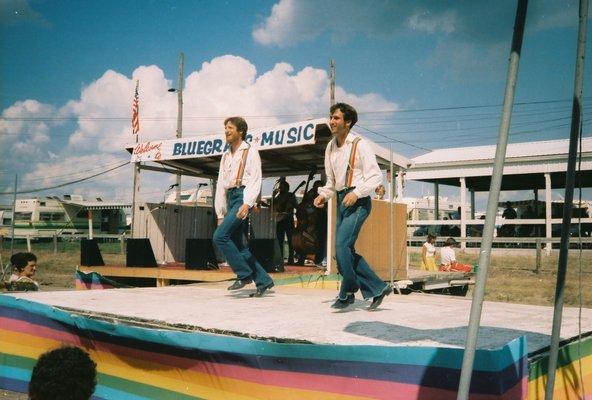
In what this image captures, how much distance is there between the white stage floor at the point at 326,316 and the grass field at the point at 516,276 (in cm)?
358

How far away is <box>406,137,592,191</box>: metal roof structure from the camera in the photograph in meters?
22.4

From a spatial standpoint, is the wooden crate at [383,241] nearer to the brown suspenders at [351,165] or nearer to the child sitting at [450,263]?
the child sitting at [450,263]

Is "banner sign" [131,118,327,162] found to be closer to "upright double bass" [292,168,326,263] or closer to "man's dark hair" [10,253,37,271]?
"upright double bass" [292,168,326,263]

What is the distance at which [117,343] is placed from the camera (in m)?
3.93

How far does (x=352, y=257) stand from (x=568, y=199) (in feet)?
6.60

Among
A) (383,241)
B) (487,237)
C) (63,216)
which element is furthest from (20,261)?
(63,216)

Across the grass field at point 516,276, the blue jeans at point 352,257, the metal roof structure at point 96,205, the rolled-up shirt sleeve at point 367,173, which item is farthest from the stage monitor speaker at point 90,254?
the metal roof structure at point 96,205

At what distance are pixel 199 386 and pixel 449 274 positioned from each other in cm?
979

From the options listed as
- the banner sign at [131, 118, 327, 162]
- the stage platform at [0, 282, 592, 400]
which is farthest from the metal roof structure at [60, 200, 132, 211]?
the stage platform at [0, 282, 592, 400]

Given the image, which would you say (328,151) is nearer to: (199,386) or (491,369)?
(199,386)

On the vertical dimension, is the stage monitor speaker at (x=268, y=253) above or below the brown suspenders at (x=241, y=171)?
below

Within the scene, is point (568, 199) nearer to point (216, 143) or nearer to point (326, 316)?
point (326, 316)

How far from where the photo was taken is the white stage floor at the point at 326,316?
10.2 feet

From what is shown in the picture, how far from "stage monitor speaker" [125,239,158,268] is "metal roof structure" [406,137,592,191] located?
44.4ft
